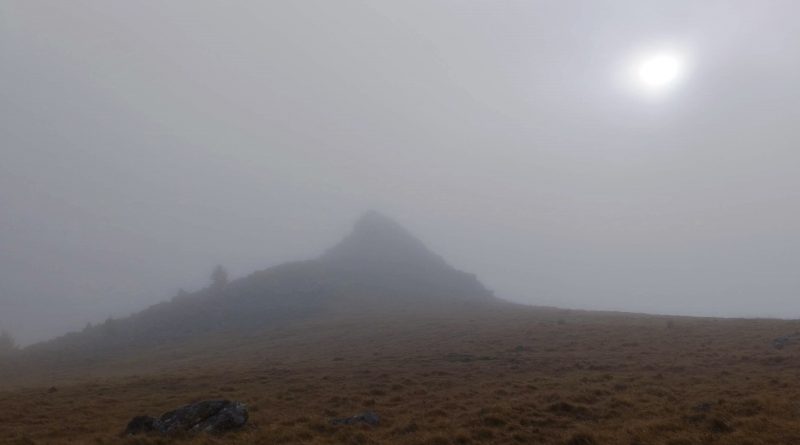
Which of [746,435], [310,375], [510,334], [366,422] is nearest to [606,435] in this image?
[746,435]

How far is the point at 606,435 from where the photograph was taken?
18.4m

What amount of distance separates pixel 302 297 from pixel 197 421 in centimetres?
7450

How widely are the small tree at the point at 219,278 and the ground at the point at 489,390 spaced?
48394mm

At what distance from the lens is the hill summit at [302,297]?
271 ft

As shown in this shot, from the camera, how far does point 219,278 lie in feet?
347

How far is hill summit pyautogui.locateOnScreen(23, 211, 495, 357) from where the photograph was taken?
82.8m

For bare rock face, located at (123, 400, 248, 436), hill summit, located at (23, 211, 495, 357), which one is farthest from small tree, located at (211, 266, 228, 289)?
bare rock face, located at (123, 400, 248, 436)

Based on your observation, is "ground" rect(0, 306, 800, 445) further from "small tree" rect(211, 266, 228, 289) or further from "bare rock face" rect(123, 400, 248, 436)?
"small tree" rect(211, 266, 228, 289)

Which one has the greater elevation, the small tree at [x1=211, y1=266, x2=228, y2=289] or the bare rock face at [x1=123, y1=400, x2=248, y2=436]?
the small tree at [x1=211, y1=266, x2=228, y2=289]

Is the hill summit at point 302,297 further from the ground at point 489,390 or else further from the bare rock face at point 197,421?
the bare rock face at point 197,421

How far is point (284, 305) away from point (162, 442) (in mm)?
72726

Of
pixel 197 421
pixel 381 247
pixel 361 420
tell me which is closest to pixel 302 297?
pixel 381 247

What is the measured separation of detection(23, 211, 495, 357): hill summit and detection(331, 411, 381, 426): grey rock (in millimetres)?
59631

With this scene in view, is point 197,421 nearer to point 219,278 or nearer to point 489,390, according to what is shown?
point 489,390
